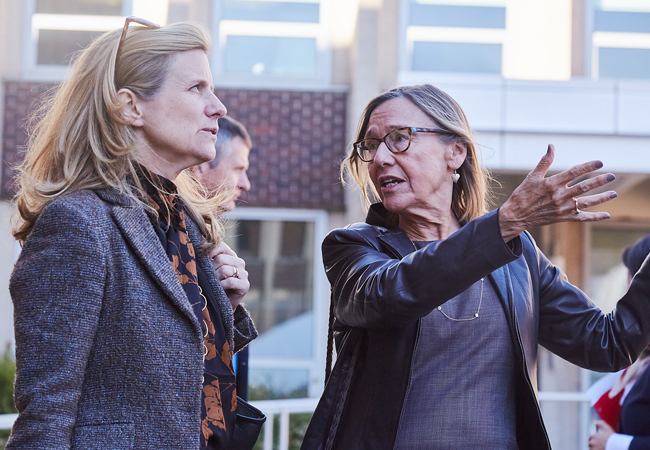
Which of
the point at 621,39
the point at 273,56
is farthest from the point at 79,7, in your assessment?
the point at 621,39

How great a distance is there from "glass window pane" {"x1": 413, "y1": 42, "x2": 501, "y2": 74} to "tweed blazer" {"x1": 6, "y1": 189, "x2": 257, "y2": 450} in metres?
6.58

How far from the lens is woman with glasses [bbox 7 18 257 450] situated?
1354 millimetres

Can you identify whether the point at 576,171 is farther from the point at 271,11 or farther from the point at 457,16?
the point at 271,11

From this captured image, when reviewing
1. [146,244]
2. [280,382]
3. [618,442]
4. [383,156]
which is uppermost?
[383,156]

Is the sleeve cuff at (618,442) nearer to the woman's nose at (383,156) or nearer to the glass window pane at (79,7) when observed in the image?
the woman's nose at (383,156)

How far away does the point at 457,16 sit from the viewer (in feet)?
25.1

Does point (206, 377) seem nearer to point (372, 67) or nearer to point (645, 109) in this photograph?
point (372, 67)

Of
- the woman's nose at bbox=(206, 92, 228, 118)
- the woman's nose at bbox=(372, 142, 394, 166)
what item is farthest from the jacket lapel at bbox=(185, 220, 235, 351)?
the woman's nose at bbox=(372, 142, 394, 166)

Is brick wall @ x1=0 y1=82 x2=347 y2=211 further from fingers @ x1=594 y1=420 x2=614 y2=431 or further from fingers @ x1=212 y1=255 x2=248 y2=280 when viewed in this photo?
fingers @ x1=212 y1=255 x2=248 y2=280

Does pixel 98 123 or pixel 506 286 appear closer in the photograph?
pixel 98 123

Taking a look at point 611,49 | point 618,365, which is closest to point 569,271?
point 611,49

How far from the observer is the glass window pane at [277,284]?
24.9ft

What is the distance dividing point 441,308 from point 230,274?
0.66 meters

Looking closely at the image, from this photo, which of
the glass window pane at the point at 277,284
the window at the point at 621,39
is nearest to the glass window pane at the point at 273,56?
the glass window pane at the point at 277,284
